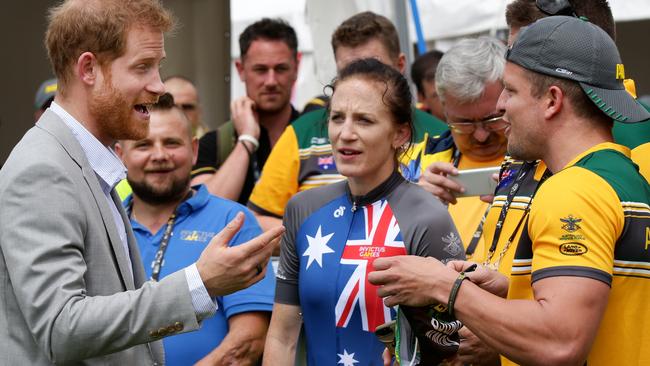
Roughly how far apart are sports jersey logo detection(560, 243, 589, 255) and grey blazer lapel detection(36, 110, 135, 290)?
1.24 meters

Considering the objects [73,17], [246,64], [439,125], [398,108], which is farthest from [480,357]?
[246,64]

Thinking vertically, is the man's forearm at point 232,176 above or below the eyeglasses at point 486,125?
below

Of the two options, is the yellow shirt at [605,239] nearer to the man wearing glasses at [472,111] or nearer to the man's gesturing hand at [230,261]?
the man's gesturing hand at [230,261]

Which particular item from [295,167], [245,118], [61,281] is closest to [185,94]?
[245,118]

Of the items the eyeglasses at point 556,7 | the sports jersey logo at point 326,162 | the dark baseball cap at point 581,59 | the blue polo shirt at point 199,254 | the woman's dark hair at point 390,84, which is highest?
the eyeglasses at point 556,7

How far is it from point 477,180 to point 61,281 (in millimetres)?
2007

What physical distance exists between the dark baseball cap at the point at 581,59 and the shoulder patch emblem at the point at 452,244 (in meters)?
0.87

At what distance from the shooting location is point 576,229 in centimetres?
242

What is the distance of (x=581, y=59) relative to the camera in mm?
2660

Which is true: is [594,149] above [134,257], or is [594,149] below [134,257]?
above

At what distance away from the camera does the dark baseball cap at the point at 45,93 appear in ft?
19.5

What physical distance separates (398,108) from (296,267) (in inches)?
29.4

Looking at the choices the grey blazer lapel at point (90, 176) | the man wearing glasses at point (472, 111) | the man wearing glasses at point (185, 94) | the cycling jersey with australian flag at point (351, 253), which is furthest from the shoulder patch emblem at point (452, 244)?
the man wearing glasses at point (185, 94)

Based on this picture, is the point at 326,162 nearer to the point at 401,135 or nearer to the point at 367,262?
the point at 401,135
